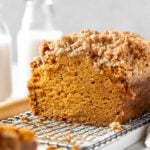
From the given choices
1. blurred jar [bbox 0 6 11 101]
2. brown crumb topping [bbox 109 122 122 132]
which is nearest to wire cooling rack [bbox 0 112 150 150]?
brown crumb topping [bbox 109 122 122 132]

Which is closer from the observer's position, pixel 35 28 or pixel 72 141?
pixel 72 141

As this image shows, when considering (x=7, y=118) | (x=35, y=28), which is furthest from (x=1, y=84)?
(x=7, y=118)

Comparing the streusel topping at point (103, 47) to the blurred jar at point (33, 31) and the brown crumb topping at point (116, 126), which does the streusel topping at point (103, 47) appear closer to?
the brown crumb topping at point (116, 126)

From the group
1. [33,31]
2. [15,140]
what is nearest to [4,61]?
[33,31]

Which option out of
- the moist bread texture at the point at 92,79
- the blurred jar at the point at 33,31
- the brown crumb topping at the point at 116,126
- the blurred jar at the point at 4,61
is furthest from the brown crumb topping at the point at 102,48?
the blurred jar at the point at 33,31

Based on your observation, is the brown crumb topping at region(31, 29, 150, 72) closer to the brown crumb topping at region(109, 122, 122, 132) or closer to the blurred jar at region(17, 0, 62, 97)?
the brown crumb topping at region(109, 122, 122, 132)

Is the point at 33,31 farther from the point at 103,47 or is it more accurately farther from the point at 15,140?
the point at 15,140

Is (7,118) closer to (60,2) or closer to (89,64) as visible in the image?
(89,64)
